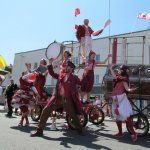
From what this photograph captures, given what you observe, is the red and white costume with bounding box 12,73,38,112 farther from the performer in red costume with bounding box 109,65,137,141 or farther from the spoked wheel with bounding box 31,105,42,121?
the performer in red costume with bounding box 109,65,137,141

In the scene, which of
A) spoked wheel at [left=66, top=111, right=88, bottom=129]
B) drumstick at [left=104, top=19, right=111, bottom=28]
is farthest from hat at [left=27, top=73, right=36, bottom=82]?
drumstick at [left=104, top=19, right=111, bottom=28]

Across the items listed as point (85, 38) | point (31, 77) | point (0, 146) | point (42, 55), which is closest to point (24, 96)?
point (31, 77)

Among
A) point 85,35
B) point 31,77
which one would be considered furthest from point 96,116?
point 85,35

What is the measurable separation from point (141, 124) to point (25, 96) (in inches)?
143

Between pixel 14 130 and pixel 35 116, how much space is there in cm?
276

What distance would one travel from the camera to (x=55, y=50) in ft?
38.9

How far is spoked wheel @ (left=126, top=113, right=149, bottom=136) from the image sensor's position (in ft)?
30.4

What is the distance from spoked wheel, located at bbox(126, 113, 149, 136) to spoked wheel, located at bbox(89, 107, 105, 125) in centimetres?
163

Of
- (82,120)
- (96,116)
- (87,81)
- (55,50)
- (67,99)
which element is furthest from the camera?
(55,50)

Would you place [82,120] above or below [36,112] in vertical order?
below

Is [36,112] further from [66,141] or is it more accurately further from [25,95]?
[66,141]

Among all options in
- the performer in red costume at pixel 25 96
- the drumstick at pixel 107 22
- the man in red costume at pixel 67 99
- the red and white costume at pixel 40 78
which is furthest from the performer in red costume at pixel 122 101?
the red and white costume at pixel 40 78

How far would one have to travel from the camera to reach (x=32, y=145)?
24.0 ft

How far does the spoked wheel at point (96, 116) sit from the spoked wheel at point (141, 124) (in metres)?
1.63
